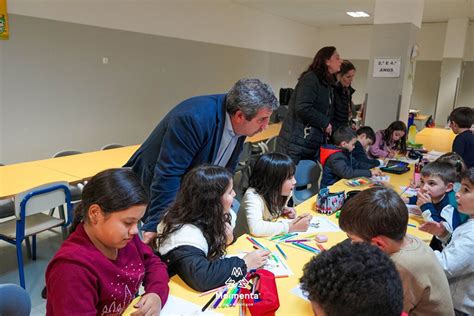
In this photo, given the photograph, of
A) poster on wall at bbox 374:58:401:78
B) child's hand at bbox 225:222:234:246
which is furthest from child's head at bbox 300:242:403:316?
poster on wall at bbox 374:58:401:78

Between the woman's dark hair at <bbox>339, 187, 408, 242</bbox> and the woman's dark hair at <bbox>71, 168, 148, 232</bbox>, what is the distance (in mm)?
761

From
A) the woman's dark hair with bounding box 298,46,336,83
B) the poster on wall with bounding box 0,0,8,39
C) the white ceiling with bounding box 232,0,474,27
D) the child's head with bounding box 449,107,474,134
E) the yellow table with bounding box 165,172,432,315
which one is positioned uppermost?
the white ceiling with bounding box 232,0,474,27

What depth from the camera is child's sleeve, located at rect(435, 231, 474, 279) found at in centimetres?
162

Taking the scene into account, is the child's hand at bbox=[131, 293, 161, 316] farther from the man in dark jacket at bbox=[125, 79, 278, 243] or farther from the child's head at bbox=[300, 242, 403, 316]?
the child's head at bbox=[300, 242, 403, 316]

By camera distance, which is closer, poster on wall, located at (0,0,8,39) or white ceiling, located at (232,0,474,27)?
poster on wall, located at (0,0,8,39)

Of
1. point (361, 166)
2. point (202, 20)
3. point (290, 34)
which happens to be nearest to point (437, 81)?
point (290, 34)

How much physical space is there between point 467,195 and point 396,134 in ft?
9.11

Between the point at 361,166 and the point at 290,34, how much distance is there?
6620 millimetres

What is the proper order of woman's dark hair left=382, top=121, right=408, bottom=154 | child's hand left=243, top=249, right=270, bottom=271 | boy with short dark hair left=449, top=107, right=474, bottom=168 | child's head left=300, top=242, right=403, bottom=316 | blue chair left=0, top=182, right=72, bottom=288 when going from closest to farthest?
child's head left=300, top=242, right=403, bottom=316
child's hand left=243, top=249, right=270, bottom=271
blue chair left=0, top=182, right=72, bottom=288
boy with short dark hair left=449, top=107, right=474, bottom=168
woman's dark hair left=382, top=121, right=408, bottom=154

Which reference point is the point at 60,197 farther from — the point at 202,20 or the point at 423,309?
the point at 202,20

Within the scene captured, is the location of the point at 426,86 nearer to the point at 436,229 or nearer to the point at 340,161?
the point at 340,161

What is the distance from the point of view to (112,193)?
118cm

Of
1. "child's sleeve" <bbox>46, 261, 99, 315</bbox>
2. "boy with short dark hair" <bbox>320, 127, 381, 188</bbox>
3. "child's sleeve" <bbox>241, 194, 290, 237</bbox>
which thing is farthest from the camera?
"boy with short dark hair" <bbox>320, 127, 381, 188</bbox>

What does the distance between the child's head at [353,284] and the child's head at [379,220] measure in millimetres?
486
